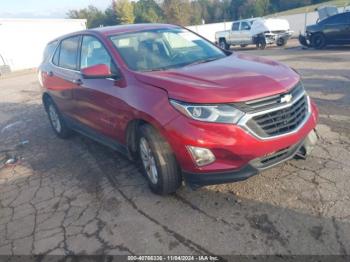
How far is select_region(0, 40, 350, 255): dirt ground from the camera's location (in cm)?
282

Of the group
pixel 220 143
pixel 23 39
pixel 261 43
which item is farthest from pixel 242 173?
pixel 23 39

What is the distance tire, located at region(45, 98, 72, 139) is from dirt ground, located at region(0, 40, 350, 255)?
940 millimetres

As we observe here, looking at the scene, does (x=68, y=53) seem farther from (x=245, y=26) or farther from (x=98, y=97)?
(x=245, y=26)

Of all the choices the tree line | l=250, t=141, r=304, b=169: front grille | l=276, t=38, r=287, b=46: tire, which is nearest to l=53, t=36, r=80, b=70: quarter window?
l=250, t=141, r=304, b=169: front grille

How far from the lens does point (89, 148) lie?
5.49m

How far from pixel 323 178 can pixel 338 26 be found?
1289cm

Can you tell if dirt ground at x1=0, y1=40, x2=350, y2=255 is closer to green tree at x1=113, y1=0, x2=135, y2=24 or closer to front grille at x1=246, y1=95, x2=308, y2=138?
front grille at x1=246, y1=95, x2=308, y2=138

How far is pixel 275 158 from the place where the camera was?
3.14 meters

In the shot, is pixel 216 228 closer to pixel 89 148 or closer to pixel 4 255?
pixel 4 255

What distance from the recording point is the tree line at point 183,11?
49231 millimetres

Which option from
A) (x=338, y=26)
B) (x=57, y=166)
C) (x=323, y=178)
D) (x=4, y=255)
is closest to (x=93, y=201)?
(x=4, y=255)

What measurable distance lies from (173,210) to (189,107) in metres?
1.11

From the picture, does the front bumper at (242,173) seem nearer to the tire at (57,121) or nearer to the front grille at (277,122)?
the front grille at (277,122)

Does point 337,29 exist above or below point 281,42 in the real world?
above
